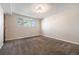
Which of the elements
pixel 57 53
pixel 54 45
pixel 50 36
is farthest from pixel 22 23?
pixel 57 53

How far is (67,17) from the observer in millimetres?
A: 1733

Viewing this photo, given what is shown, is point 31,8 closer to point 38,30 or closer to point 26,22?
point 26,22

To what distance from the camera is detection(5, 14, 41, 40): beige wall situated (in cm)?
173

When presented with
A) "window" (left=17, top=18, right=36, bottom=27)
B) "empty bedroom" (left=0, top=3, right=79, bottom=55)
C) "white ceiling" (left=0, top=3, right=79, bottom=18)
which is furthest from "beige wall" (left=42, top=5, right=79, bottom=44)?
"window" (left=17, top=18, right=36, bottom=27)

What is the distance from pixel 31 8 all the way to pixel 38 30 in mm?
487

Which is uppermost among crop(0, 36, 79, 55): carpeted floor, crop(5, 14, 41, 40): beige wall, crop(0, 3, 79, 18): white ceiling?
crop(0, 3, 79, 18): white ceiling

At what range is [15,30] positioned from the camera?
1.79 m

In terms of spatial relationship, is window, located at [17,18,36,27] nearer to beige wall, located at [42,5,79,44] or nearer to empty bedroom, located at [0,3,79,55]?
empty bedroom, located at [0,3,79,55]

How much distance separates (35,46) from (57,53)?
463mm

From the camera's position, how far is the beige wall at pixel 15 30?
173 cm

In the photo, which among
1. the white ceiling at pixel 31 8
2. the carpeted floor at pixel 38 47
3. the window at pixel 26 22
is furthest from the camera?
the window at pixel 26 22

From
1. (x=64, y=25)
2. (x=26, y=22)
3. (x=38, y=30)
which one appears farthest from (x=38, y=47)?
(x=64, y=25)

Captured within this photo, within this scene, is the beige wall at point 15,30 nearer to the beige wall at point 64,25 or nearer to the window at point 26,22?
the window at point 26,22

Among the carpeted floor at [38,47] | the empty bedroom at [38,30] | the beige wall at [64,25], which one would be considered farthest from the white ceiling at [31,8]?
the carpeted floor at [38,47]
